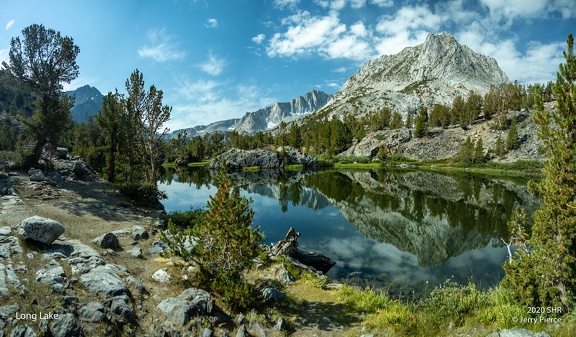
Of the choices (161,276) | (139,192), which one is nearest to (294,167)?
(139,192)

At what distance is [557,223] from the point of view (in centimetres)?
996

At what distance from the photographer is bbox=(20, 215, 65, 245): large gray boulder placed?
13.2 m

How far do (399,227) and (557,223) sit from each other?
28.5 metres

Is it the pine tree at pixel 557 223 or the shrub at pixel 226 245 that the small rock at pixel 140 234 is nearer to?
the shrub at pixel 226 245

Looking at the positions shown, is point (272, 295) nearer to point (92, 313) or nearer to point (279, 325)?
point (279, 325)

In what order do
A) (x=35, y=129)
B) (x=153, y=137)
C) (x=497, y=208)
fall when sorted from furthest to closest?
(x=497, y=208)
(x=153, y=137)
(x=35, y=129)

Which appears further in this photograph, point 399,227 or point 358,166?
point 358,166

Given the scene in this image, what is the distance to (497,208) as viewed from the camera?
45.2 m

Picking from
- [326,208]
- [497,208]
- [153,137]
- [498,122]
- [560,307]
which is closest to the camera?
[560,307]

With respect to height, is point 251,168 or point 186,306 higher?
point 251,168

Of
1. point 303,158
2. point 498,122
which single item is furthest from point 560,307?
point 498,122

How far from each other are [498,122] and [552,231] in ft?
524

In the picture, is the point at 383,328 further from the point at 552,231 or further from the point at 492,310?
the point at 552,231

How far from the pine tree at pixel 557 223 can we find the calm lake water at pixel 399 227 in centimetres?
751
